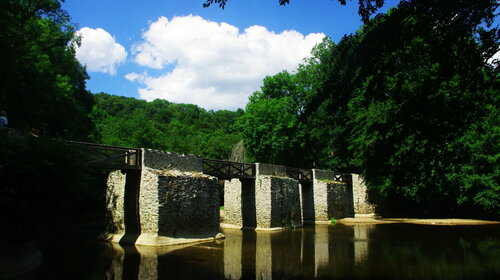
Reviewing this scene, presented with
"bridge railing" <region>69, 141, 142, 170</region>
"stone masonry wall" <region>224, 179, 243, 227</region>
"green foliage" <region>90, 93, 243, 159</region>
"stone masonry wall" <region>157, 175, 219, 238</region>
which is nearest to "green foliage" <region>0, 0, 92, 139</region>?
"bridge railing" <region>69, 141, 142, 170</region>

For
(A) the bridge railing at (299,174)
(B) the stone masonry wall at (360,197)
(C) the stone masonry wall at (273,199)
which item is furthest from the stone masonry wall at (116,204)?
(B) the stone masonry wall at (360,197)

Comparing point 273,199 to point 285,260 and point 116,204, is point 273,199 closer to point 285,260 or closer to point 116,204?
point 116,204

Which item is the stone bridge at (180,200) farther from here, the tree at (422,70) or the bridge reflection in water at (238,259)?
the tree at (422,70)

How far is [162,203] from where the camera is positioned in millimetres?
11875

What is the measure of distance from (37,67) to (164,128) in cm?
3446

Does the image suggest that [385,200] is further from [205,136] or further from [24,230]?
[205,136]

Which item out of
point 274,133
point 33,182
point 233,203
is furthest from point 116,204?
point 274,133

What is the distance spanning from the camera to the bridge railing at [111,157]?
1117 centimetres

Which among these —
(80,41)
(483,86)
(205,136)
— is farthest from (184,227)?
(205,136)

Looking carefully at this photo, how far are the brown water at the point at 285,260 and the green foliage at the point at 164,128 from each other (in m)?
17.0

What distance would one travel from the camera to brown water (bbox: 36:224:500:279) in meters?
7.81

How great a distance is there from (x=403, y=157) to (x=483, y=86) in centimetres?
261

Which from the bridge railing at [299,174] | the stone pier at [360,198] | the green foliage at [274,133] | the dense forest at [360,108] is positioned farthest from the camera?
the green foliage at [274,133]

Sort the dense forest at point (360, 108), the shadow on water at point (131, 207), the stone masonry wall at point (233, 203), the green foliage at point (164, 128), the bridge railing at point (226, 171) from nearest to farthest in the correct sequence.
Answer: the dense forest at point (360, 108)
the shadow on water at point (131, 207)
the bridge railing at point (226, 171)
the stone masonry wall at point (233, 203)
the green foliage at point (164, 128)
